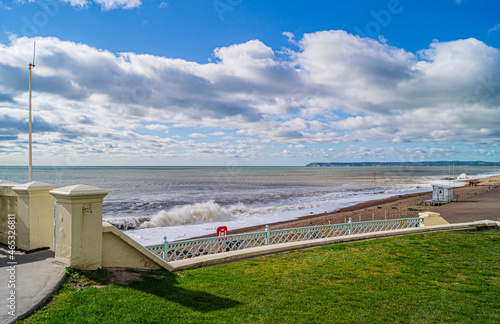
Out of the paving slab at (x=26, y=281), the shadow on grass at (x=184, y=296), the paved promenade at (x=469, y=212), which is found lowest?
the paved promenade at (x=469, y=212)

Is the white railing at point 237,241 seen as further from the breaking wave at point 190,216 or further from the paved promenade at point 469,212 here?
the breaking wave at point 190,216

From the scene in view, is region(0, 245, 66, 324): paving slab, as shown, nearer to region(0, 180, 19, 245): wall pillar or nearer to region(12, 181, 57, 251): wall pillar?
region(12, 181, 57, 251): wall pillar

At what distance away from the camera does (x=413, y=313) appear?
469cm

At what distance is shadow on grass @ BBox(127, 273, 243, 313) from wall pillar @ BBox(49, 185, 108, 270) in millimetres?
918

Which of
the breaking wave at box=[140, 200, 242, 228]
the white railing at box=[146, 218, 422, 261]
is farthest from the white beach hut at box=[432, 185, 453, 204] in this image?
the white railing at box=[146, 218, 422, 261]

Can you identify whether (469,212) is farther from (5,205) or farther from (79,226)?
(5,205)

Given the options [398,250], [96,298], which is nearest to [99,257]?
[96,298]


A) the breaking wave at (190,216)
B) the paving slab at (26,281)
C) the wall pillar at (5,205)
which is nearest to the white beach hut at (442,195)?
the breaking wave at (190,216)

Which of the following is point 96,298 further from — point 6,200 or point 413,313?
point 413,313

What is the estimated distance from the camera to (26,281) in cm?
468

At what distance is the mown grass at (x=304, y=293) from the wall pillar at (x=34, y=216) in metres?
1.76

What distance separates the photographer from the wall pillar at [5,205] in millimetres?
6407

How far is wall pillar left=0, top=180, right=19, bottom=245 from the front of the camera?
6.41 metres

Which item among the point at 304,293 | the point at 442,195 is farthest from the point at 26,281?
the point at 442,195
